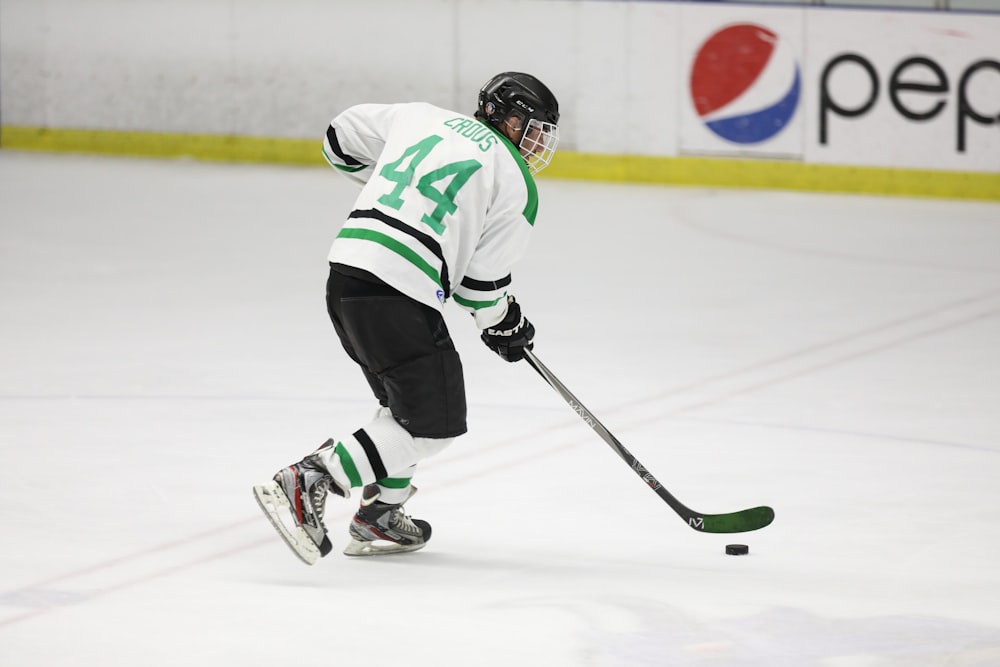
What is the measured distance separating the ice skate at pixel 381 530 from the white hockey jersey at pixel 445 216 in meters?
0.47

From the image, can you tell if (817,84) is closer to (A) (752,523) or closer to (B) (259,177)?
(B) (259,177)

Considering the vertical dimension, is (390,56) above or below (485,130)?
below

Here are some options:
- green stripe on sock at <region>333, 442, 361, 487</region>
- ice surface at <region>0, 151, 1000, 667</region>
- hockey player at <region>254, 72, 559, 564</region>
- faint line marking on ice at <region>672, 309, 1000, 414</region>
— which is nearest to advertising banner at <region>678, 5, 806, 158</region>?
ice surface at <region>0, 151, 1000, 667</region>

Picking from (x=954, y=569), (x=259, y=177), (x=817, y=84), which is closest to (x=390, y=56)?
(x=259, y=177)

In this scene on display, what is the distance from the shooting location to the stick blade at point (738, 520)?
12.2 feet

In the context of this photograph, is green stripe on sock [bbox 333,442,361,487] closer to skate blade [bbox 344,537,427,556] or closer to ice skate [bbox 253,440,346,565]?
ice skate [bbox 253,440,346,565]

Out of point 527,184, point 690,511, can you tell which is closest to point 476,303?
point 527,184

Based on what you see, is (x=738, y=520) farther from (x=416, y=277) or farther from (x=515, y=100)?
(x=515, y=100)

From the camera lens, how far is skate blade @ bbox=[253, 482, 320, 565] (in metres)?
3.37

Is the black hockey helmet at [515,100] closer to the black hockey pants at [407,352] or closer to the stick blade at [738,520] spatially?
the black hockey pants at [407,352]

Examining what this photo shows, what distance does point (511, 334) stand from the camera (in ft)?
11.8

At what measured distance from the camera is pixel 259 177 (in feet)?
31.8

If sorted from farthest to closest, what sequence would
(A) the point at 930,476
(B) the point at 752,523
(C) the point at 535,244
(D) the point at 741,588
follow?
(C) the point at 535,244, (A) the point at 930,476, (B) the point at 752,523, (D) the point at 741,588

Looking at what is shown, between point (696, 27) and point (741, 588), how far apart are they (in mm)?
6388
